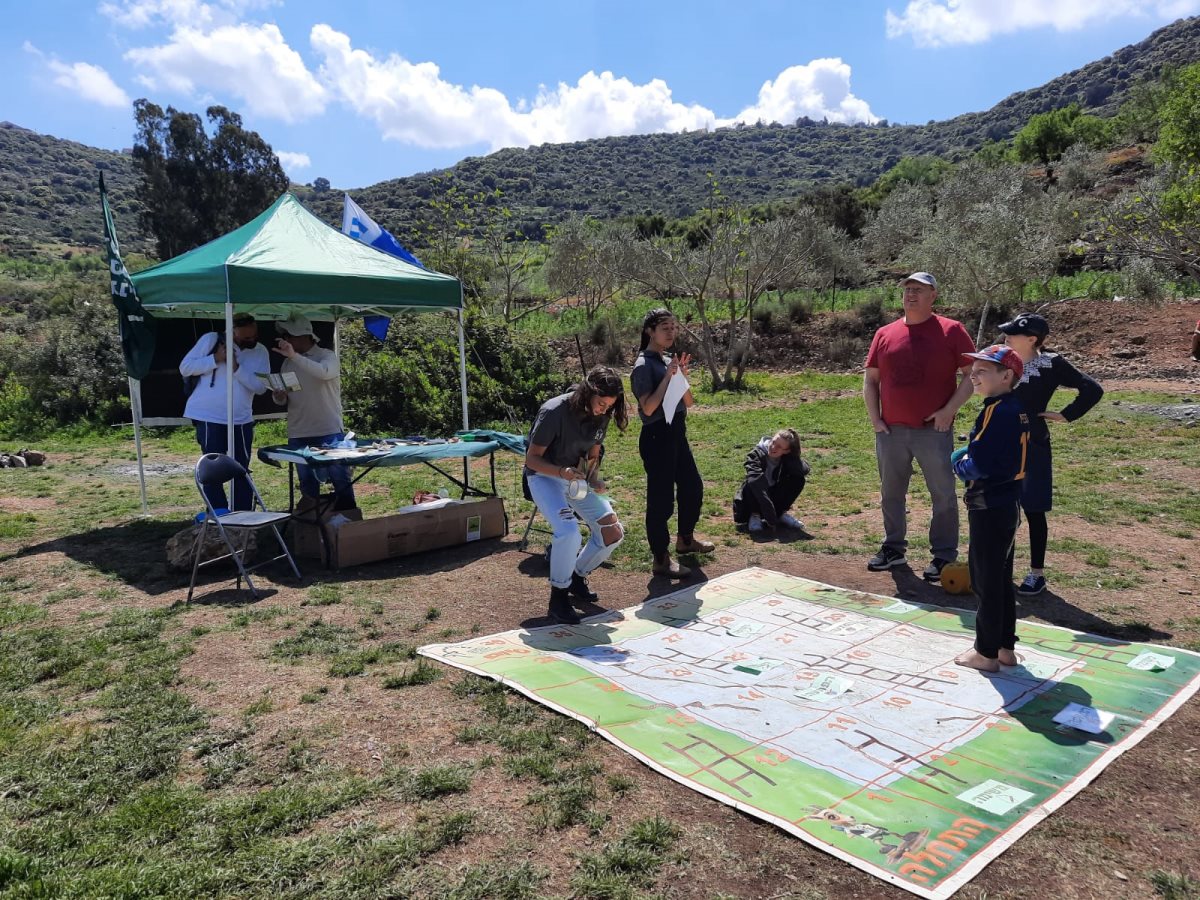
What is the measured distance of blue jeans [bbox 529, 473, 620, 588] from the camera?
15.0 feet

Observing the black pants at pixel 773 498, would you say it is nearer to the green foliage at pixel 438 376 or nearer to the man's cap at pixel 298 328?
the man's cap at pixel 298 328

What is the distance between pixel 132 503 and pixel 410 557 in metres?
3.97

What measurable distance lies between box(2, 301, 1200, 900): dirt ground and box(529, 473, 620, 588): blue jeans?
17.1 inches

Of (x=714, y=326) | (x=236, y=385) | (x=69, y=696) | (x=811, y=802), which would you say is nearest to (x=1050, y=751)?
(x=811, y=802)

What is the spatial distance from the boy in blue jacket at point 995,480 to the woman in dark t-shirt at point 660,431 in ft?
6.53

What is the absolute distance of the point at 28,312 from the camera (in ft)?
96.4

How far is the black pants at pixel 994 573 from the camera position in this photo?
356cm

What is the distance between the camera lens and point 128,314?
712 cm

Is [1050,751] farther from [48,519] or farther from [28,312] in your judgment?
[28,312]

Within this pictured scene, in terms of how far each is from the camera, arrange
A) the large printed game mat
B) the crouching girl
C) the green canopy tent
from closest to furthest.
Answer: the large printed game mat
the green canopy tent
the crouching girl

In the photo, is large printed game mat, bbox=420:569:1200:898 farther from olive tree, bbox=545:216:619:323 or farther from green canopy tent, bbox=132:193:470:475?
olive tree, bbox=545:216:619:323

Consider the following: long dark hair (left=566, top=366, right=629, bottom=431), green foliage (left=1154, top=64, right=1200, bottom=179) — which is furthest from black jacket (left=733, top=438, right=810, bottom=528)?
green foliage (left=1154, top=64, right=1200, bottom=179)

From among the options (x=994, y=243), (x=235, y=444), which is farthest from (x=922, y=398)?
(x=994, y=243)

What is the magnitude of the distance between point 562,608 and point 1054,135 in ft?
182
